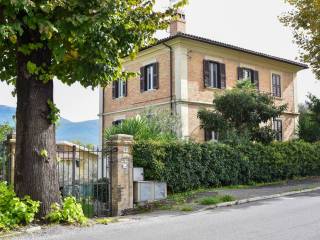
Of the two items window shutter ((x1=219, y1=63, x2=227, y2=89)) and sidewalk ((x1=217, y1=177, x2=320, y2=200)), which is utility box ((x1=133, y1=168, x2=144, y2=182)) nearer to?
sidewalk ((x1=217, y1=177, x2=320, y2=200))

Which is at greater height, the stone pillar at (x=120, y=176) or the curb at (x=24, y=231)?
the stone pillar at (x=120, y=176)

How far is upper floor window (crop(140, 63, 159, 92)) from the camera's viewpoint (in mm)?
23469

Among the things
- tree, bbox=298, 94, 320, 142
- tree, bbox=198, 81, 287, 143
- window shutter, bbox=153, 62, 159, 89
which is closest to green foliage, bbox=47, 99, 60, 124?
tree, bbox=198, 81, 287, 143

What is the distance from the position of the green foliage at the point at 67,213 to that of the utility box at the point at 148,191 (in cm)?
292

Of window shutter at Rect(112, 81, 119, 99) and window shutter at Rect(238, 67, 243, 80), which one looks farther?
window shutter at Rect(112, 81, 119, 99)

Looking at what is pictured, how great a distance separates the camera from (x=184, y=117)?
861 inches

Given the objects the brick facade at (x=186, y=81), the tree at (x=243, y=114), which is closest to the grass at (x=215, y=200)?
the tree at (x=243, y=114)

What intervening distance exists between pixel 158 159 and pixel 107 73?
15.8 ft

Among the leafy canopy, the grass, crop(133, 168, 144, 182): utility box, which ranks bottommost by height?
the grass

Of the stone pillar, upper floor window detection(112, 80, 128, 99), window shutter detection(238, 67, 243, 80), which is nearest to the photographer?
the stone pillar

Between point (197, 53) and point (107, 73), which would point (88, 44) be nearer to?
point (107, 73)

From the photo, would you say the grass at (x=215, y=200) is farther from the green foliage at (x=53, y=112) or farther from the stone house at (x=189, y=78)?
the stone house at (x=189, y=78)

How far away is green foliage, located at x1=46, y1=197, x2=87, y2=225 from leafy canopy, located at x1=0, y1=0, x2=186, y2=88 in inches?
101

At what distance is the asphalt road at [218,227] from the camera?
7.51 m
